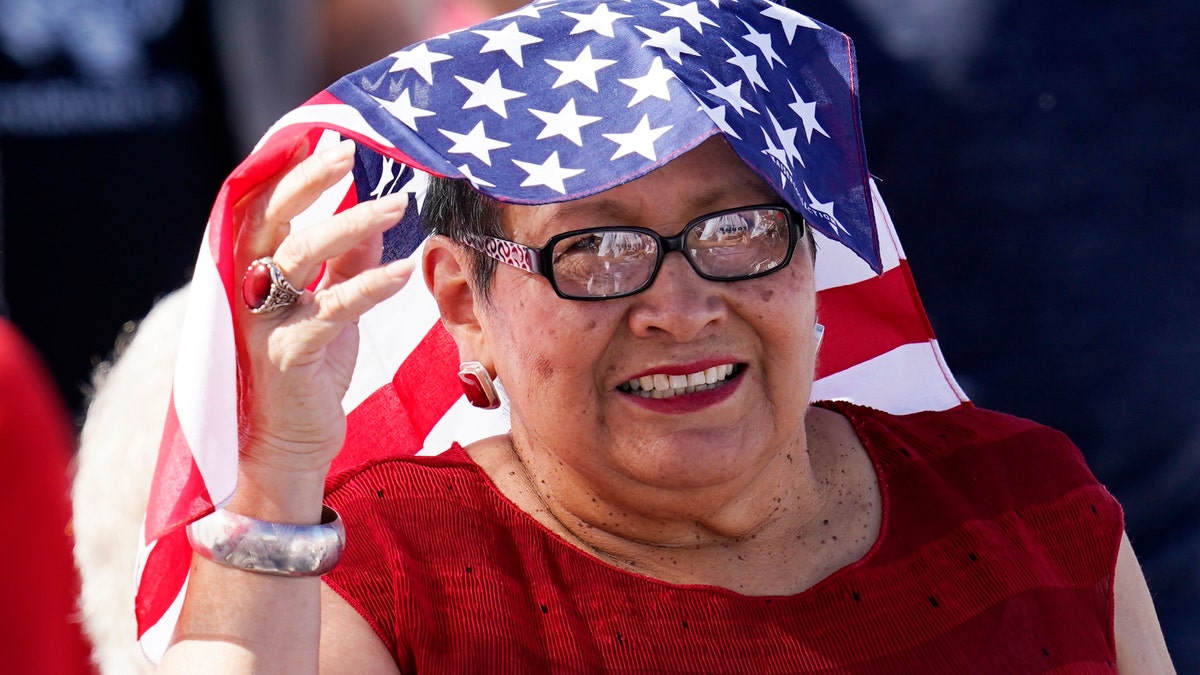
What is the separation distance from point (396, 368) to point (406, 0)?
2093 millimetres

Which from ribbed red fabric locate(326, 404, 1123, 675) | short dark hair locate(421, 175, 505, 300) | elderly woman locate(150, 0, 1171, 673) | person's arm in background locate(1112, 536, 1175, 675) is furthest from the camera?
person's arm in background locate(1112, 536, 1175, 675)

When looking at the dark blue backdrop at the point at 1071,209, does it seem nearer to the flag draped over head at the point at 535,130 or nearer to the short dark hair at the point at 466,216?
the flag draped over head at the point at 535,130

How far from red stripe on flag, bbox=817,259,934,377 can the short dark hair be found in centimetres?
71

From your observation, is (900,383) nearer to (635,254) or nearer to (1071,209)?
(1071,209)

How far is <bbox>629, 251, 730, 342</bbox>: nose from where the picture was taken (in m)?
2.16

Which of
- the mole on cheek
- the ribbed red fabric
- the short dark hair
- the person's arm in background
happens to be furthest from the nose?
the person's arm in background

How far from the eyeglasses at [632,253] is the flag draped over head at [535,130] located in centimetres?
12

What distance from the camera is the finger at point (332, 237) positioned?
172 cm

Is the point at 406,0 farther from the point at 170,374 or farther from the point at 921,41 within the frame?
the point at 170,374

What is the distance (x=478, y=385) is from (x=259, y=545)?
25.6 inches

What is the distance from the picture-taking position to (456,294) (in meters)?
2.39

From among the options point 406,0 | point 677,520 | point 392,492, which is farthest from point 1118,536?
point 406,0

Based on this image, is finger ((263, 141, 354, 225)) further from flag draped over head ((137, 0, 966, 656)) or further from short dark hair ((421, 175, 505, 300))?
short dark hair ((421, 175, 505, 300))

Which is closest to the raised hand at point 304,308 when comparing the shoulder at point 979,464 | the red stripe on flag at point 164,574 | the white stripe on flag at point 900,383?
the red stripe on flag at point 164,574
